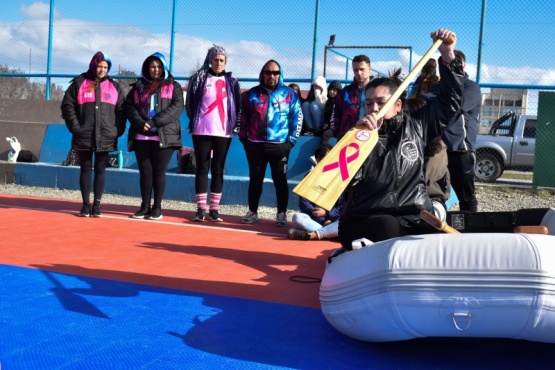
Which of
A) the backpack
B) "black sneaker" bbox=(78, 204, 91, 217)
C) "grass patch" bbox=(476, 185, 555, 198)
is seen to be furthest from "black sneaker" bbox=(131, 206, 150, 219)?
"grass patch" bbox=(476, 185, 555, 198)

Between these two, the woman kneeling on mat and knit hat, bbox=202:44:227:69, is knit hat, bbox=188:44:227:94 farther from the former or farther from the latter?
Result: the woman kneeling on mat

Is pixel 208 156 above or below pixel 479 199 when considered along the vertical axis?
above

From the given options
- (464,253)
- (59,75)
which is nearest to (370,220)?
(464,253)

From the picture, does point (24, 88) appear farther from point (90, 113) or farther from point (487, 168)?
point (487, 168)

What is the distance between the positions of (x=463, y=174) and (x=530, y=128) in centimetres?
877

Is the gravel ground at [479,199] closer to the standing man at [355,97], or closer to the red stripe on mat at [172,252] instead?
the red stripe on mat at [172,252]

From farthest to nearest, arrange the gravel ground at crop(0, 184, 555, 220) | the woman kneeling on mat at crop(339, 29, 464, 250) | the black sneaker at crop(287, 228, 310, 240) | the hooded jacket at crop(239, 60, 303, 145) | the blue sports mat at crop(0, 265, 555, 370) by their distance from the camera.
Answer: the gravel ground at crop(0, 184, 555, 220) < the hooded jacket at crop(239, 60, 303, 145) < the black sneaker at crop(287, 228, 310, 240) < the woman kneeling on mat at crop(339, 29, 464, 250) < the blue sports mat at crop(0, 265, 555, 370)

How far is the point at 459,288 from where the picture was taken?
8.98 ft

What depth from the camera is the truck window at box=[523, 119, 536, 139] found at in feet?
44.5

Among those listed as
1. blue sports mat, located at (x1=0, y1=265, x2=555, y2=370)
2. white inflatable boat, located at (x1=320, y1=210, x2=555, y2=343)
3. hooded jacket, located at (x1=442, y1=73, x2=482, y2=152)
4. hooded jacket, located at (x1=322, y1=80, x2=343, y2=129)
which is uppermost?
hooded jacket, located at (x1=322, y1=80, x2=343, y2=129)

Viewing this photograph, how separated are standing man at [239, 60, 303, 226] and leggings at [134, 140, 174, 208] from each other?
0.99 metres

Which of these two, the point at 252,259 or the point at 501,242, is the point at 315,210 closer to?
the point at 252,259

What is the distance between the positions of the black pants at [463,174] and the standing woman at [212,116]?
9.67 ft

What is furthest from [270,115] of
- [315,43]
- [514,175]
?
[514,175]
